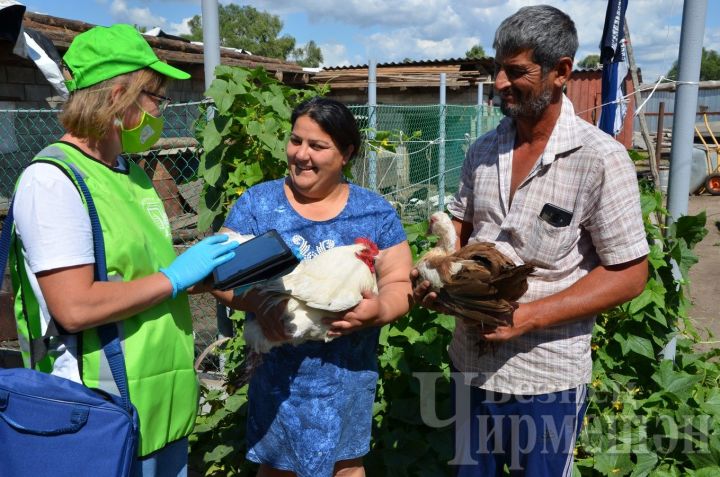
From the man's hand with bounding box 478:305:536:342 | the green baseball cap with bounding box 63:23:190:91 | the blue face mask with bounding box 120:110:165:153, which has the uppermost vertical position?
the green baseball cap with bounding box 63:23:190:91

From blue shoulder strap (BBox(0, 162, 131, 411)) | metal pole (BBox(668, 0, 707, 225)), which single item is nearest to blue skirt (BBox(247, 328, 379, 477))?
blue shoulder strap (BBox(0, 162, 131, 411))

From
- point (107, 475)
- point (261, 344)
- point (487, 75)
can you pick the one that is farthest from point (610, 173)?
point (487, 75)

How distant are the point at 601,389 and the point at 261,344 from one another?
2095 mm

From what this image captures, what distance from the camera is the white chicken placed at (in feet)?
6.99

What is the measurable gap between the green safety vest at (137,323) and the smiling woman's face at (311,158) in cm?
54

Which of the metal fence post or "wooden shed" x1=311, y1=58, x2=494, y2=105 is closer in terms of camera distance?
the metal fence post

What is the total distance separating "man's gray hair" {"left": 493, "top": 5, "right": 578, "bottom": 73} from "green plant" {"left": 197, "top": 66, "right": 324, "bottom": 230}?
57.8 inches

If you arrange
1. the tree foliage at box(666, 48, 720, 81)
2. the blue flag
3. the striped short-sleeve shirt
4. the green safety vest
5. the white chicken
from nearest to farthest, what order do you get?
the green safety vest
the striped short-sleeve shirt
the white chicken
the blue flag
the tree foliage at box(666, 48, 720, 81)

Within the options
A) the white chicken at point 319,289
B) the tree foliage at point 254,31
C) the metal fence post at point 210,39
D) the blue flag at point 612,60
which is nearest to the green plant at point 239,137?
the metal fence post at point 210,39

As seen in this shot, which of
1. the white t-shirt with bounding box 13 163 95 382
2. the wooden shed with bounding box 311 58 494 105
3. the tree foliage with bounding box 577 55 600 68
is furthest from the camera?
the tree foliage with bounding box 577 55 600 68

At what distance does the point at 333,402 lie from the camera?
89.4 inches

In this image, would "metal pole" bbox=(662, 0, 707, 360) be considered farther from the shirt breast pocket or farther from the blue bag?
the blue bag

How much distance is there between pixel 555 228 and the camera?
206cm

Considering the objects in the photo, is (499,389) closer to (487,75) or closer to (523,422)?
(523,422)
